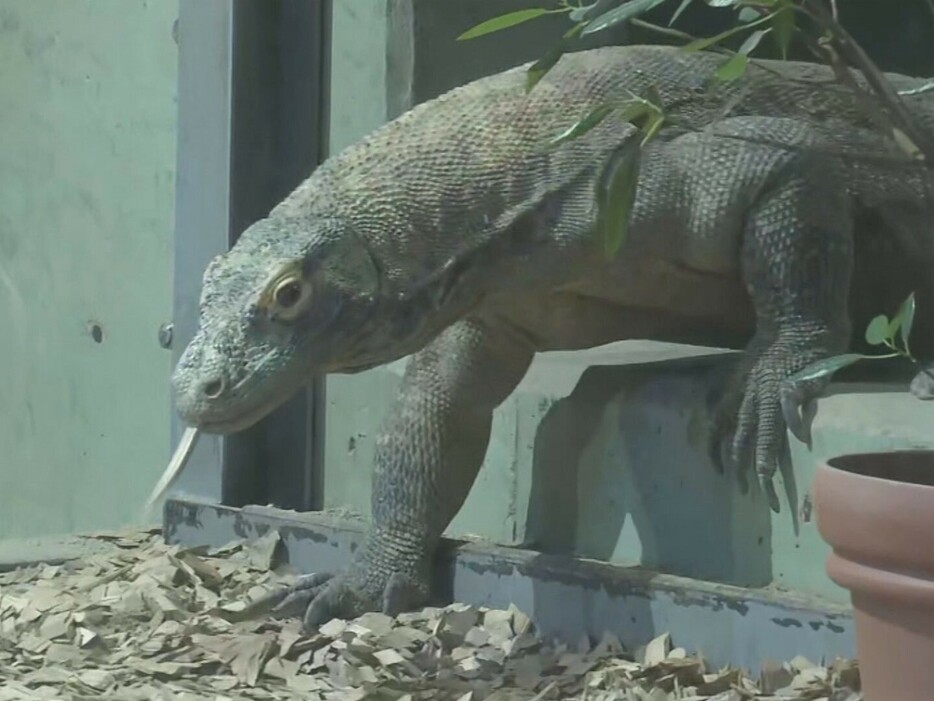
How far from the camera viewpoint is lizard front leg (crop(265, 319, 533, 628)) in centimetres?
332

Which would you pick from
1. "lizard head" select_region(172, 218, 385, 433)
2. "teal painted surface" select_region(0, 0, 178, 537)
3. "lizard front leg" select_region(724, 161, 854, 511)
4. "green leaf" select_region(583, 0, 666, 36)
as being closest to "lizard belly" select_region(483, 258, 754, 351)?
"lizard front leg" select_region(724, 161, 854, 511)

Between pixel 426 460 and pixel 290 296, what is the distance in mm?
626

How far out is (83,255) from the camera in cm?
512

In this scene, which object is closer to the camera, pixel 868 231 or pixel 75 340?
pixel 868 231

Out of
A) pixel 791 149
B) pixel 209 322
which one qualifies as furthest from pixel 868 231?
pixel 209 322

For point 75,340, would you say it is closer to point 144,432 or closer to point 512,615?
point 144,432

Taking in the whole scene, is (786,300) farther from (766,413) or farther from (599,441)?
(599,441)

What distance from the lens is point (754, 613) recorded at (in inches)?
110

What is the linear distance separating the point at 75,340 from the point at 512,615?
7.93 ft

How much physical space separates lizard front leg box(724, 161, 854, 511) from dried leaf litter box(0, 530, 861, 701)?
38cm

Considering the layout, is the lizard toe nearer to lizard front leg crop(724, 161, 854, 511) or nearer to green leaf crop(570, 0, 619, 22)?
lizard front leg crop(724, 161, 854, 511)

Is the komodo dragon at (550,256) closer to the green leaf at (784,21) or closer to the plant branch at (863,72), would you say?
the plant branch at (863,72)

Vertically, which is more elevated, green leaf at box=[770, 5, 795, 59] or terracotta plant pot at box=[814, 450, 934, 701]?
green leaf at box=[770, 5, 795, 59]

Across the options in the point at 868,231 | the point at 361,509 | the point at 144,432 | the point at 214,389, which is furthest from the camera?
the point at 144,432
